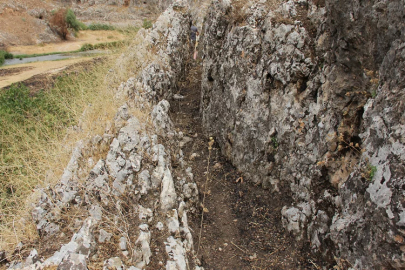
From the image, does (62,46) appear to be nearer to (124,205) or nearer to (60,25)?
(60,25)

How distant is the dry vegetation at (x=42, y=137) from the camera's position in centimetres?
415

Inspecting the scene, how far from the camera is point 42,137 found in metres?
6.82

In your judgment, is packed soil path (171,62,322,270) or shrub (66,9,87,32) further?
shrub (66,9,87,32)

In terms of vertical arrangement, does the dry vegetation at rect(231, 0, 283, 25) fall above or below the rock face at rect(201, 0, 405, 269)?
above

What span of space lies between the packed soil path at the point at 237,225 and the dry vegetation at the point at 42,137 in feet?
6.80

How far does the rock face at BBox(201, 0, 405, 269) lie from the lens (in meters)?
2.78

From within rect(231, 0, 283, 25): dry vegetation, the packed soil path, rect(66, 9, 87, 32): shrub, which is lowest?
the packed soil path

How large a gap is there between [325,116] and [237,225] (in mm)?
2389

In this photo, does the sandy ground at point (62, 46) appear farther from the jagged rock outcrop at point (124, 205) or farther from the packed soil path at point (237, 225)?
the packed soil path at point (237, 225)

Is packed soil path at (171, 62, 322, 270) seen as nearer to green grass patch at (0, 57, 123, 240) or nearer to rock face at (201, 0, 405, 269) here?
rock face at (201, 0, 405, 269)

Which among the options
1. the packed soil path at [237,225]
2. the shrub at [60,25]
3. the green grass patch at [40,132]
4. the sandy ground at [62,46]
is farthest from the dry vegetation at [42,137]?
the shrub at [60,25]

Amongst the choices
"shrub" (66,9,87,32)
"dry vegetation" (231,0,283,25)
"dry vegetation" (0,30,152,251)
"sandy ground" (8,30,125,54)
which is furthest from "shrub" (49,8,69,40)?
"dry vegetation" (231,0,283,25)

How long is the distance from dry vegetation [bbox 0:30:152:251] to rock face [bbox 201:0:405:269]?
2.46m

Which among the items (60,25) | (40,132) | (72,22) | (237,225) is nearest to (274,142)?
(237,225)
